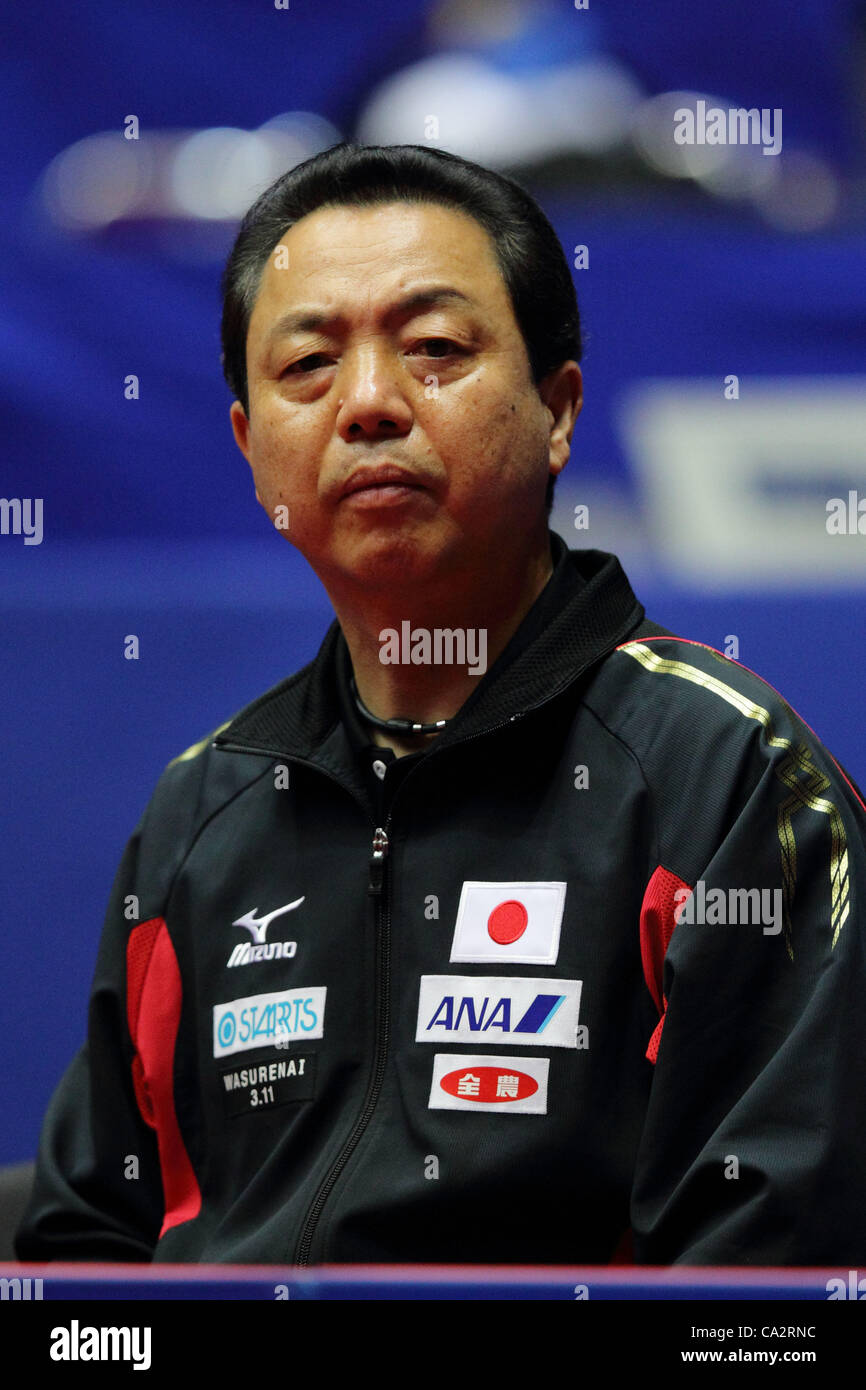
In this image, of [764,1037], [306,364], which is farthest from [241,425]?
[764,1037]

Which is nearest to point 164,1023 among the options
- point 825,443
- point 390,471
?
point 390,471

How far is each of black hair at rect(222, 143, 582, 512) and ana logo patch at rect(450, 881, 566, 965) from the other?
1.37 feet

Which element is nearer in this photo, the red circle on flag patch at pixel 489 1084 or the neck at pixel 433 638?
the red circle on flag patch at pixel 489 1084

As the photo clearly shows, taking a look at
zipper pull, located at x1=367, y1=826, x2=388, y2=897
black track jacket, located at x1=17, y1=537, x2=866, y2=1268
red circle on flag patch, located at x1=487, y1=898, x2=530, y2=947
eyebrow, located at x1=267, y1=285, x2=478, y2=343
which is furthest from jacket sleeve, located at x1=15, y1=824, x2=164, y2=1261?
eyebrow, located at x1=267, y1=285, x2=478, y2=343

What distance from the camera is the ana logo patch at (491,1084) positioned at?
1163 millimetres

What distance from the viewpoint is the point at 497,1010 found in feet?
3.94

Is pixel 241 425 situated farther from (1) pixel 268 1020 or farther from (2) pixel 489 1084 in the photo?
(2) pixel 489 1084

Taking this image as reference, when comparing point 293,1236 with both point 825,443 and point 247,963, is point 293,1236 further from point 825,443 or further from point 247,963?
point 825,443

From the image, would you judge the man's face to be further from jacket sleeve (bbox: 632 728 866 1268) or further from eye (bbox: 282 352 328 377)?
jacket sleeve (bbox: 632 728 866 1268)

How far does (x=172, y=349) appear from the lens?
2.33 meters

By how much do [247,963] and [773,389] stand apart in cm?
129

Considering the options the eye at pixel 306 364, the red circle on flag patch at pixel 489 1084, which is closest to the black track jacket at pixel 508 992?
the red circle on flag patch at pixel 489 1084

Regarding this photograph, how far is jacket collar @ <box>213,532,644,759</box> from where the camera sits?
50.7 inches

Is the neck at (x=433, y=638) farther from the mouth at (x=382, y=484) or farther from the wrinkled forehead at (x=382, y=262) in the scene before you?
the wrinkled forehead at (x=382, y=262)
